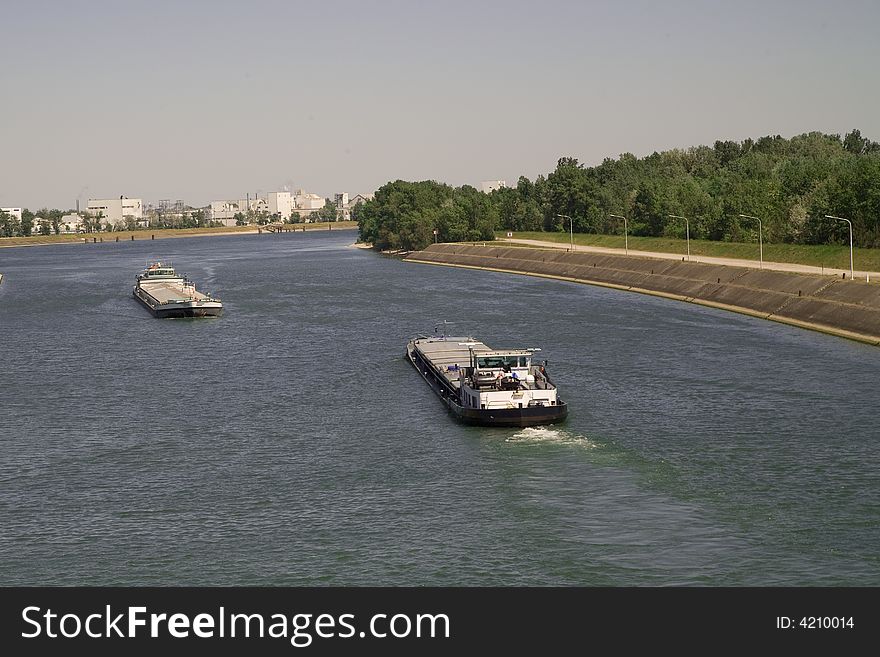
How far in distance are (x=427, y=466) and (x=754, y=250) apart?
84.8 metres

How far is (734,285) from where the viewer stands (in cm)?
9769

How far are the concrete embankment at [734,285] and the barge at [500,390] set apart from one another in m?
27.6

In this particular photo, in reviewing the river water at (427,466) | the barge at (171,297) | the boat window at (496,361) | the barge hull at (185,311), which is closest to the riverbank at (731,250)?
the river water at (427,466)

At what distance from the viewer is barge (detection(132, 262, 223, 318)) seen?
9731 centimetres

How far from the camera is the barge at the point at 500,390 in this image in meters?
48.2

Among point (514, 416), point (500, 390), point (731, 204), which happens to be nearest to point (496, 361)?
point (500, 390)

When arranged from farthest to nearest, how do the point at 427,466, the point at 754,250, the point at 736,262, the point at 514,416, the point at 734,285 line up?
1. the point at 754,250
2. the point at 736,262
3. the point at 734,285
4. the point at 514,416
5. the point at 427,466

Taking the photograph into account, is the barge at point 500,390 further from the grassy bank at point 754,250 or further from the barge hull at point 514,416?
the grassy bank at point 754,250

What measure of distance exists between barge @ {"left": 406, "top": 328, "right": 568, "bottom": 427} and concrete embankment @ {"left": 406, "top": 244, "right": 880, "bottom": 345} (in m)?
27.6

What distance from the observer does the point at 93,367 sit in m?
68.8

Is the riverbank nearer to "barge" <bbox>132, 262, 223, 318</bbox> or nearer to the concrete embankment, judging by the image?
the concrete embankment

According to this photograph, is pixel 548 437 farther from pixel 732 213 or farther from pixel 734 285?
pixel 732 213
